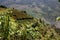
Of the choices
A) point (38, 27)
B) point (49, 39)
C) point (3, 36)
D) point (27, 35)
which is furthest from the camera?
point (38, 27)

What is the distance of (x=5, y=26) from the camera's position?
13328 millimetres

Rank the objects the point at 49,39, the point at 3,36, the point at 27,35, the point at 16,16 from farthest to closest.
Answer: the point at 16,16
the point at 49,39
the point at 27,35
the point at 3,36

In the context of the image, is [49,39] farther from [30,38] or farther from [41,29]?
[30,38]

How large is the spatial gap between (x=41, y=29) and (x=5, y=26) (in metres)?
5.08

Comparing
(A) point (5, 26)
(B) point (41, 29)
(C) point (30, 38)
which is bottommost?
(B) point (41, 29)

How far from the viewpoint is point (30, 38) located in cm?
1412

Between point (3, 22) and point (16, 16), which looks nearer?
point (3, 22)

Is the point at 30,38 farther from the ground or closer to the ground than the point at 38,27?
farther from the ground

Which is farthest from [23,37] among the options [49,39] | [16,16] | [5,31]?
[16,16]

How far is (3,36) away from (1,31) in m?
0.46

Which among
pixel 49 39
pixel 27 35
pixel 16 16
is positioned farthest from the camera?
pixel 16 16

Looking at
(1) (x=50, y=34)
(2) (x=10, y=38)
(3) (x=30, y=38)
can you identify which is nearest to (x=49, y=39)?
(1) (x=50, y=34)

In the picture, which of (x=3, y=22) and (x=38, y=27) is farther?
(x=38, y=27)

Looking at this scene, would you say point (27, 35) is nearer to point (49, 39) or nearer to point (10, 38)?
point (10, 38)
